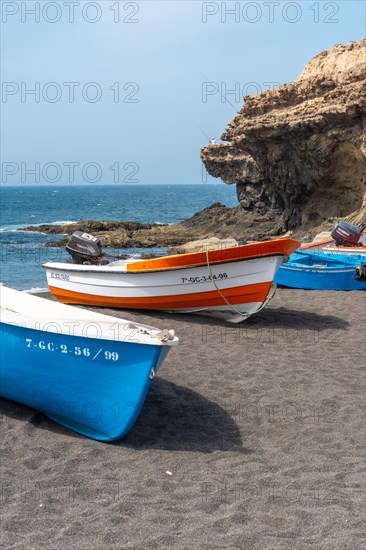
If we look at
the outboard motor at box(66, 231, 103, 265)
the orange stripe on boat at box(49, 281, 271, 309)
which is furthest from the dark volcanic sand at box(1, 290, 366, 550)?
the outboard motor at box(66, 231, 103, 265)

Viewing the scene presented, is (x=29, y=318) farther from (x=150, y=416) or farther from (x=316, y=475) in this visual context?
(x=316, y=475)

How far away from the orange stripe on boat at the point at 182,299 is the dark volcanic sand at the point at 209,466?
2103 millimetres

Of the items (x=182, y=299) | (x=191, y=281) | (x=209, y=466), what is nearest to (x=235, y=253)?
(x=191, y=281)

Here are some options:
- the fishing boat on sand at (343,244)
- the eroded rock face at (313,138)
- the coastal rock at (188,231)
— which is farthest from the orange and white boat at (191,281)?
the coastal rock at (188,231)

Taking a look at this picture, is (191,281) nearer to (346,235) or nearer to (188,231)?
(346,235)

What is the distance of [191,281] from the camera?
11.6 m

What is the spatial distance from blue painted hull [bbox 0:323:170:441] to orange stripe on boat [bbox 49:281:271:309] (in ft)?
17.3

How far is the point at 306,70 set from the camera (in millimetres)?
30938

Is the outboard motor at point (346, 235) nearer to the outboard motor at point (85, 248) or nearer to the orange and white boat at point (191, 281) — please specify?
the orange and white boat at point (191, 281)

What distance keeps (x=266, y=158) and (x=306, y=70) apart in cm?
461

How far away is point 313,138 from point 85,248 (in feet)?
55.1

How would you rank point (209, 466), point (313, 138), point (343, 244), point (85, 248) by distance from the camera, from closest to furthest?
point (209, 466) → point (85, 248) → point (343, 244) → point (313, 138)

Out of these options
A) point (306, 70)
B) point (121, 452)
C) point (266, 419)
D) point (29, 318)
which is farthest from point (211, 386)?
point (306, 70)

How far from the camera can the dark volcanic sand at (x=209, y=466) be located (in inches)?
192
